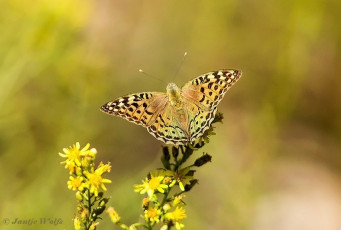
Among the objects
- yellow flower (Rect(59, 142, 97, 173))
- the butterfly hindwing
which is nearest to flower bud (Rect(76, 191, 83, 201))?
yellow flower (Rect(59, 142, 97, 173))

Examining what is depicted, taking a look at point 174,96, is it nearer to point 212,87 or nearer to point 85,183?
point 212,87

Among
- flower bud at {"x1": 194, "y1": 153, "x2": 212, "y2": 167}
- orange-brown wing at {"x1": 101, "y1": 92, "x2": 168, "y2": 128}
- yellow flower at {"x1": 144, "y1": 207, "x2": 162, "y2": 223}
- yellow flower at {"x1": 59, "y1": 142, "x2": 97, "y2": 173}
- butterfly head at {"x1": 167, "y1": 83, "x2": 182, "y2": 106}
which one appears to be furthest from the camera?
butterfly head at {"x1": 167, "y1": 83, "x2": 182, "y2": 106}

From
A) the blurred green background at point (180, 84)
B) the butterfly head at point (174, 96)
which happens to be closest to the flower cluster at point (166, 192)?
the butterfly head at point (174, 96)

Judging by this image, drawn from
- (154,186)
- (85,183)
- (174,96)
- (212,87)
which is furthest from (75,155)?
(212,87)

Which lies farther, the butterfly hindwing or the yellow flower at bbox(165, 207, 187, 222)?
the butterfly hindwing

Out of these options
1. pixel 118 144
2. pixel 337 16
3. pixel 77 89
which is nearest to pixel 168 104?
pixel 77 89

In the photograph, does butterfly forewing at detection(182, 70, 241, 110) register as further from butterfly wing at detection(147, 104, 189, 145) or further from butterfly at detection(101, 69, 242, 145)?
butterfly wing at detection(147, 104, 189, 145)

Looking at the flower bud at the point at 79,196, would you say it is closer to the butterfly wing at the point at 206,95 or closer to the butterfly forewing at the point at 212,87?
the butterfly wing at the point at 206,95
